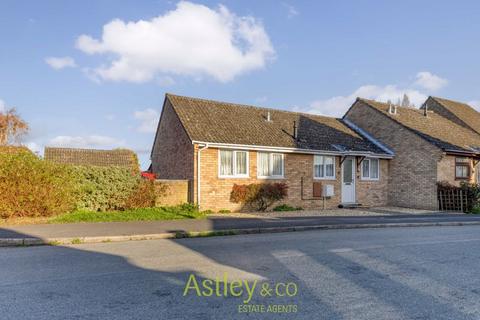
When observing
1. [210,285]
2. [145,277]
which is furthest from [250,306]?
[145,277]

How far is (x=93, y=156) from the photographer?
25578mm

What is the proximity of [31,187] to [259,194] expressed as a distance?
29.9 feet

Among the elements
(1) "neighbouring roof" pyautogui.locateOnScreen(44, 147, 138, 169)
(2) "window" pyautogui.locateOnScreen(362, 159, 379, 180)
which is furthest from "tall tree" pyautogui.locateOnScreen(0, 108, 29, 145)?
(2) "window" pyautogui.locateOnScreen(362, 159, 379, 180)

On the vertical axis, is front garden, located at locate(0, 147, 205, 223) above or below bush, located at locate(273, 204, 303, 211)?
above

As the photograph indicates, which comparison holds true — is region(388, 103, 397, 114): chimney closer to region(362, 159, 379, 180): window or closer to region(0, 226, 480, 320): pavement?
region(362, 159, 379, 180): window

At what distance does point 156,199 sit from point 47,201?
4.14m

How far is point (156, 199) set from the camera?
15211 mm

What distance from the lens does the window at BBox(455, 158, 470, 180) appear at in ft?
68.9

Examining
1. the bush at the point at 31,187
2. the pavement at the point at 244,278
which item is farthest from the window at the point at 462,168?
the bush at the point at 31,187

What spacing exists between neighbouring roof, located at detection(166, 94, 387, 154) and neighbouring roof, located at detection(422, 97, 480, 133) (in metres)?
10.5

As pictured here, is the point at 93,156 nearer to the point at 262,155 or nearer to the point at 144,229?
the point at 262,155

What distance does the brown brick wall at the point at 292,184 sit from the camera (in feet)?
52.6

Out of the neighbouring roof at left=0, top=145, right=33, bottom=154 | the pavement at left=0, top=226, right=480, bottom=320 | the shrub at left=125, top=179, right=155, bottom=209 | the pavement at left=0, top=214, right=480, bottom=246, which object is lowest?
the pavement at left=0, top=226, right=480, bottom=320

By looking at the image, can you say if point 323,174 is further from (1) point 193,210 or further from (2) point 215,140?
(1) point 193,210
